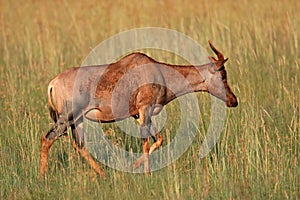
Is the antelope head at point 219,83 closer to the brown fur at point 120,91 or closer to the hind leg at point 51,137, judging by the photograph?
the brown fur at point 120,91

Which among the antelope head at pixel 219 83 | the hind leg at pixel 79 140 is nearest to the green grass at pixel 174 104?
the hind leg at pixel 79 140

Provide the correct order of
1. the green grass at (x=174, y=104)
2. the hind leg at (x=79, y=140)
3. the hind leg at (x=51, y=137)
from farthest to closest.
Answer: the hind leg at (x=79, y=140) < the hind leg at (x=51, y=137) < the green grass at (x=174, y=104)

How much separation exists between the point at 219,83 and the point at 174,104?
3.54 ft

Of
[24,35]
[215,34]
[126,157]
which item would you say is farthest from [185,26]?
[126,157]

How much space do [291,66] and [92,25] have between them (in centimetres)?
440

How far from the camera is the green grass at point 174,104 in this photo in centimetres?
563

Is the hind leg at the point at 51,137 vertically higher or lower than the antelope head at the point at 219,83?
lower

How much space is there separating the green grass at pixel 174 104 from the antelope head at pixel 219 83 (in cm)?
22

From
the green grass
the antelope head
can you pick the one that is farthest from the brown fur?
the green grass

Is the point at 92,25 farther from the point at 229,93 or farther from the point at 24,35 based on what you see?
the point at 229,93

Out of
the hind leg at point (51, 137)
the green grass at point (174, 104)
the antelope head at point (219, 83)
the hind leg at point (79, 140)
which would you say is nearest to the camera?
the green grass at point (174, 104)

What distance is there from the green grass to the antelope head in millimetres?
216

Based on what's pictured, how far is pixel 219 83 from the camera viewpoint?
7.18 metres

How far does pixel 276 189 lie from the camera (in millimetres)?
5395
